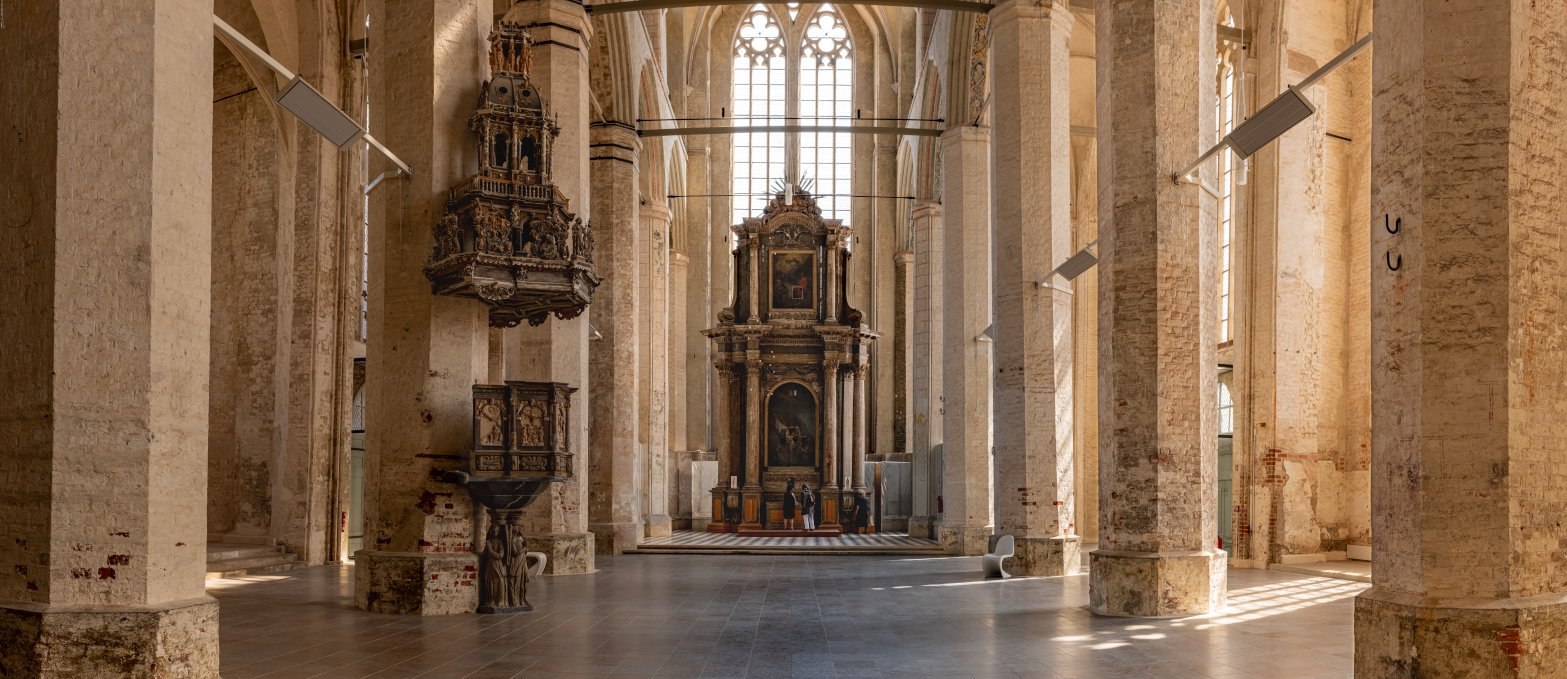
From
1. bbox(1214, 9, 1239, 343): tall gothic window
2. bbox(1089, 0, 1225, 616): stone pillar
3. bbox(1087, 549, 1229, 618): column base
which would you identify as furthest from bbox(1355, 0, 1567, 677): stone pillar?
bbox(1214, 9, 1239, 343): tall gothic window

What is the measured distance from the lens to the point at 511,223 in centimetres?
1154

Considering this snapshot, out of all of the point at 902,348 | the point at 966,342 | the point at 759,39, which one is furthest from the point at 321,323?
the point at 759,39

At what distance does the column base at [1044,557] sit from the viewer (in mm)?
15766

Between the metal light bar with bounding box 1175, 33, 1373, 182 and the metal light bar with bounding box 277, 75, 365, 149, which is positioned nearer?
the metal light bar with bounding box 1175, 33, 1373, 182

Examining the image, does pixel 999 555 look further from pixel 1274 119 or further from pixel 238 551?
pixel 238 551

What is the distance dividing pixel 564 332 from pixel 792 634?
7.17 meters

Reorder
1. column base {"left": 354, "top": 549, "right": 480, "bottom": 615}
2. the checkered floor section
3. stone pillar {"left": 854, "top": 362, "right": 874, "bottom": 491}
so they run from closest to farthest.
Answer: column base {"left": 354, "top": 549, "right": 480, "bottom": 615} → the checkered floor section → stone pillar {"left": 854, "top": 362, "right": 874, "bottom": 491}

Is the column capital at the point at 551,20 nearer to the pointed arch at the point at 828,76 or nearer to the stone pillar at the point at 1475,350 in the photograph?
the stone pillar at the point at 1475,350

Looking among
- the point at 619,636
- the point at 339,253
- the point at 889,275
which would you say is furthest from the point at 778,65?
the point at 619,636

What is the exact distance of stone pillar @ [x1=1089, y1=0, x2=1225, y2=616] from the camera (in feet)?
36.7

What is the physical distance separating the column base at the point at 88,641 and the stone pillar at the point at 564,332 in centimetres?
921

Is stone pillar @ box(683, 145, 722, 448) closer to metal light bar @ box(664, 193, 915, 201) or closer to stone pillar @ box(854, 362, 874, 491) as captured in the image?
metal light bar @ box(664, 193, 915, 201)

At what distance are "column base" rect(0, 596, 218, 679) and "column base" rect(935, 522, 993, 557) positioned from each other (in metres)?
15.4

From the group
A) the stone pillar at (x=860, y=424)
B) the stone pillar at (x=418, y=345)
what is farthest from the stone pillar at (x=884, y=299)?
the stone pillar at (x=418, y=345)
